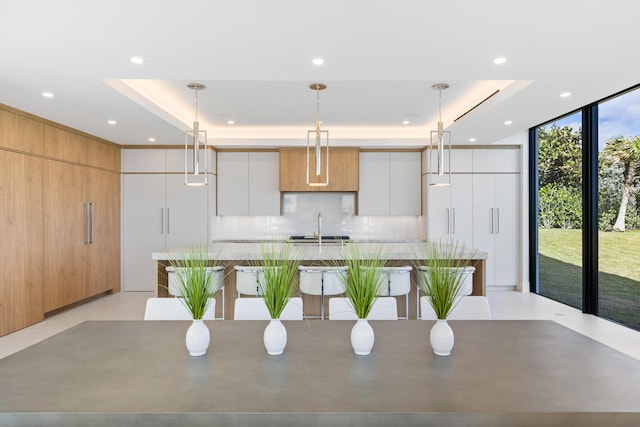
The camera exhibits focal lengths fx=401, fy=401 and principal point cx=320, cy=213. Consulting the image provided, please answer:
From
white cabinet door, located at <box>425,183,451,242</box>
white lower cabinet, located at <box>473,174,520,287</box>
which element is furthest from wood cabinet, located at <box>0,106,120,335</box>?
white lower cabinet, located at <box>473,174,520,287</box>

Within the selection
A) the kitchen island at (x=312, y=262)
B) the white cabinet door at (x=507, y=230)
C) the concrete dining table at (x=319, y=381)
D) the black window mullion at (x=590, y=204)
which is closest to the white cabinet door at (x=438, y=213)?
the white cabinet door at (x=507, y=230)

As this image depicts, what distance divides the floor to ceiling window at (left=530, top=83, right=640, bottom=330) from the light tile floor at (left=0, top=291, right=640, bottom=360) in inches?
11.7

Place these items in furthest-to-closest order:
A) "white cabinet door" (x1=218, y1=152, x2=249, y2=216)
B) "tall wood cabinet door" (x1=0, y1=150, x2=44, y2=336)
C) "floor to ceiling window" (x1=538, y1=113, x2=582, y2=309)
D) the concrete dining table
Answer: "white cabinet door" (x1=218, y1=152, x2=249, y2=216) → "floor to ceiling window" (x1=538, y1=113, x2=582, y2=309) → "tall wood cabinet door" (x1=0, y1=150, x2=44, y2=336) → the concrete dining table

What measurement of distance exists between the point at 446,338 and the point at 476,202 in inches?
226

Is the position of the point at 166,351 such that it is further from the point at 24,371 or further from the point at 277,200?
the point at 277,200

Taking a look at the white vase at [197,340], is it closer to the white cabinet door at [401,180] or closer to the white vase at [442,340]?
the white vase at [442,340]

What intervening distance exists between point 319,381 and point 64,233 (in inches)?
204

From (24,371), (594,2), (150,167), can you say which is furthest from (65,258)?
(594,2)

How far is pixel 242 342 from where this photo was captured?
1891 mm

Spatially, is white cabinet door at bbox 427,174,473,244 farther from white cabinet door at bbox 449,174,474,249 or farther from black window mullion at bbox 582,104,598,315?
black window mullion at bbox 582,104,598,315

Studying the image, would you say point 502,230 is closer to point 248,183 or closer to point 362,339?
point 248,183

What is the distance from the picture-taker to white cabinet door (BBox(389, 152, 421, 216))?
7.12 m

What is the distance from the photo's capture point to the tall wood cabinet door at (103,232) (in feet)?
19.4

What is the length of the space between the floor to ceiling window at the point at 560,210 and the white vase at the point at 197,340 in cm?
565
